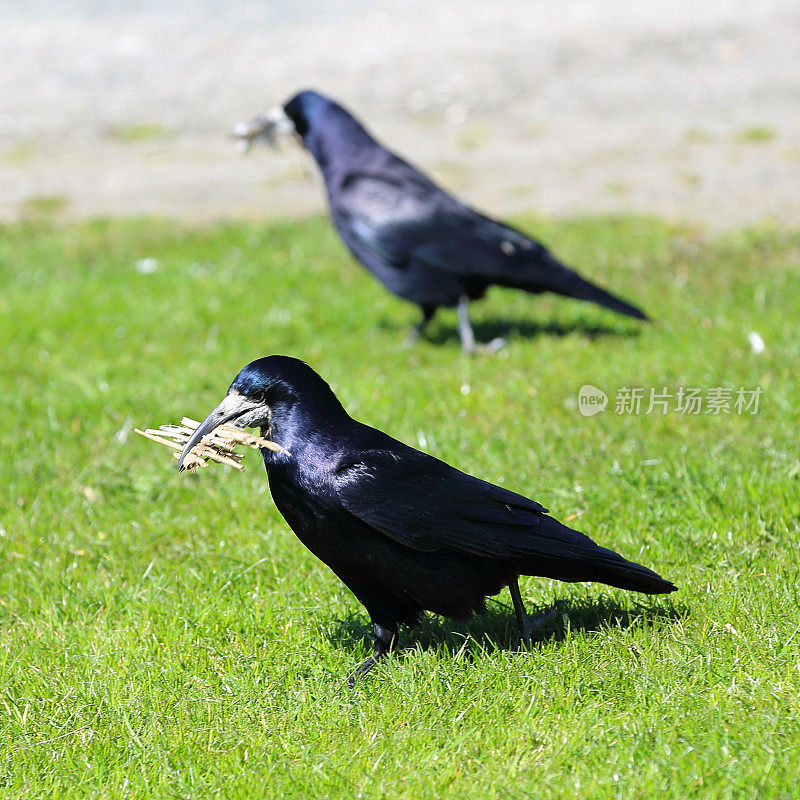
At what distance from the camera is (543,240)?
9398 millimetres

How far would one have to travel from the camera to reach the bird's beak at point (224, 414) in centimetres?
334

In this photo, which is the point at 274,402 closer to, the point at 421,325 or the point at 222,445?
the point at 222,445

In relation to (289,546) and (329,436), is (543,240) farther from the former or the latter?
(329,436)

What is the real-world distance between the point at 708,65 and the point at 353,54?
5003 mm

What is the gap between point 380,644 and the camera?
3.52 metres

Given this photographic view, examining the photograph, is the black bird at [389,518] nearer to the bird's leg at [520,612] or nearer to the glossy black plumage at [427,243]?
the bird's leg at [520,612]

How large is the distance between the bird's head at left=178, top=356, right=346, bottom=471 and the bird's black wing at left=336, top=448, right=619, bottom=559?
0.67 ft

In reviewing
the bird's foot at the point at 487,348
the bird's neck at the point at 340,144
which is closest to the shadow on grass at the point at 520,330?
the bird's foot at the point at 487,348

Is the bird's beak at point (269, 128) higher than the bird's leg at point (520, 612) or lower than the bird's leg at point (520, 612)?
higher

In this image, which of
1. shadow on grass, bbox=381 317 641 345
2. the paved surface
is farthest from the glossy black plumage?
the paved surface

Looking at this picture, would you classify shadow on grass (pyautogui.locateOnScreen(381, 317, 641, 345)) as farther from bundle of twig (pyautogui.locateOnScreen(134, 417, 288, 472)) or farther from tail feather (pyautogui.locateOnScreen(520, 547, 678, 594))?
bundle of twig (pyautogui.locateOnScreen(134, 417, 288, 472))

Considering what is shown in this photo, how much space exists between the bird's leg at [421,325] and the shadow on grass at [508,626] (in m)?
3.66

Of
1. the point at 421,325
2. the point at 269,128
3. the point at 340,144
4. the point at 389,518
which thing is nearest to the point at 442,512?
the point at 389,518

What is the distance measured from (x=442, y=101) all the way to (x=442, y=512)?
462 inches
